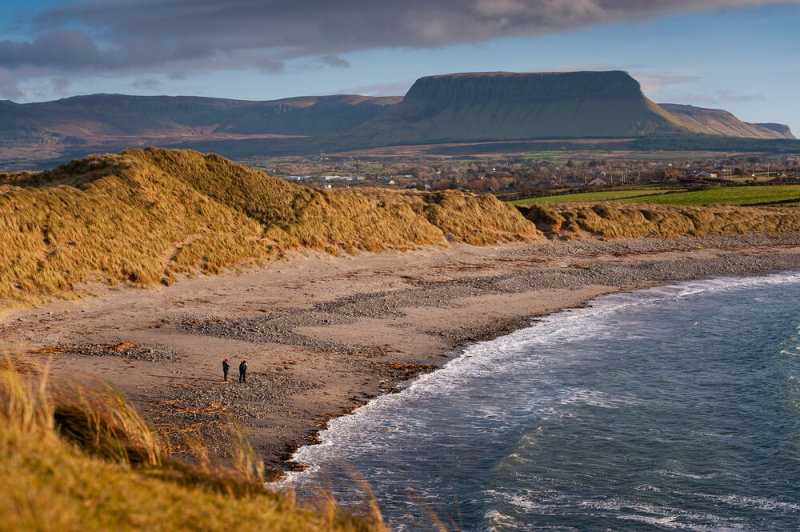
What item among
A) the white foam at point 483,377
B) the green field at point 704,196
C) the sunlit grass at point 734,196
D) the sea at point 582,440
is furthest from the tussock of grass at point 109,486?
the sunlit grass at point 734,196

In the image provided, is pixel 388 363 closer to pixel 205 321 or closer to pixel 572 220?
pixel 205 321

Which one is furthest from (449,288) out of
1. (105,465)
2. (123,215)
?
(105,465)

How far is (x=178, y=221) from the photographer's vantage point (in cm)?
3547

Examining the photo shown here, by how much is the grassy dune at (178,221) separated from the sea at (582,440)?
1598cm

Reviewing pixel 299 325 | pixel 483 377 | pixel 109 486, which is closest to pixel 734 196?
pixel 299 325

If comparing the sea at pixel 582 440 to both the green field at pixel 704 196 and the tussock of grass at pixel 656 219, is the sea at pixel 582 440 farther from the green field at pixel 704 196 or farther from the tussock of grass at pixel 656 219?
the green field at pixel 704 196

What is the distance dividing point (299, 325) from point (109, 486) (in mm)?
19344

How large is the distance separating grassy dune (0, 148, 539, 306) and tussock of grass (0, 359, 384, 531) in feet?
66.4

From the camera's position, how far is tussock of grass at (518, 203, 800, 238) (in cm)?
5428

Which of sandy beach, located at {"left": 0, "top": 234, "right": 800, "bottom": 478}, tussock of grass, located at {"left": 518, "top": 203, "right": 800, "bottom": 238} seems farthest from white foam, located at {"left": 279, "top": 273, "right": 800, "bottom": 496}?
tussock of grass, located at {"left": 518, "top": 203, "right": 800, "bottom": 238}

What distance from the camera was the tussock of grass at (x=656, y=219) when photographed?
178ft

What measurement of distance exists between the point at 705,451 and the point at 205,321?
56.5ft

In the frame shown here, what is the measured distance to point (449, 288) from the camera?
33.8 metres

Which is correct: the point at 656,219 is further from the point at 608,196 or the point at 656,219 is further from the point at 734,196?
the point at 734,196
